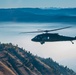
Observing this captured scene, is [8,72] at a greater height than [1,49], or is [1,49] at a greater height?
[1,49]

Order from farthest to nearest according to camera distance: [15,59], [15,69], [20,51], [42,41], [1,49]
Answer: [20,51] < [1,49] < [15,59] < [15,69] < [42,41]

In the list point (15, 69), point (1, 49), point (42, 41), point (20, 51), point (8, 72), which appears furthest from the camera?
point (20, 51)

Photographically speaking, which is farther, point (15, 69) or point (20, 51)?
point (20, 51)

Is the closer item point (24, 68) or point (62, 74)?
point (24, 68)

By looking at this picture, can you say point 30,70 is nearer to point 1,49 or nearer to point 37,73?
point 37,73

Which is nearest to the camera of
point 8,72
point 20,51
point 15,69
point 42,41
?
point 42,41

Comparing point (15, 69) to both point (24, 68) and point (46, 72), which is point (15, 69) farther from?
point (46, 72)

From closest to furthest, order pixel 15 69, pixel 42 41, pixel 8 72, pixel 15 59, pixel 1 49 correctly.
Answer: pixel 42 41
pixel 8 72
pixel 15 69
pixel 15 59
pixel 1 49

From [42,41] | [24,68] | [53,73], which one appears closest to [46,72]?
[53,73]

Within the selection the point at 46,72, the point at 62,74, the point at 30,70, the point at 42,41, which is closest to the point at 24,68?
the point at 30,70
